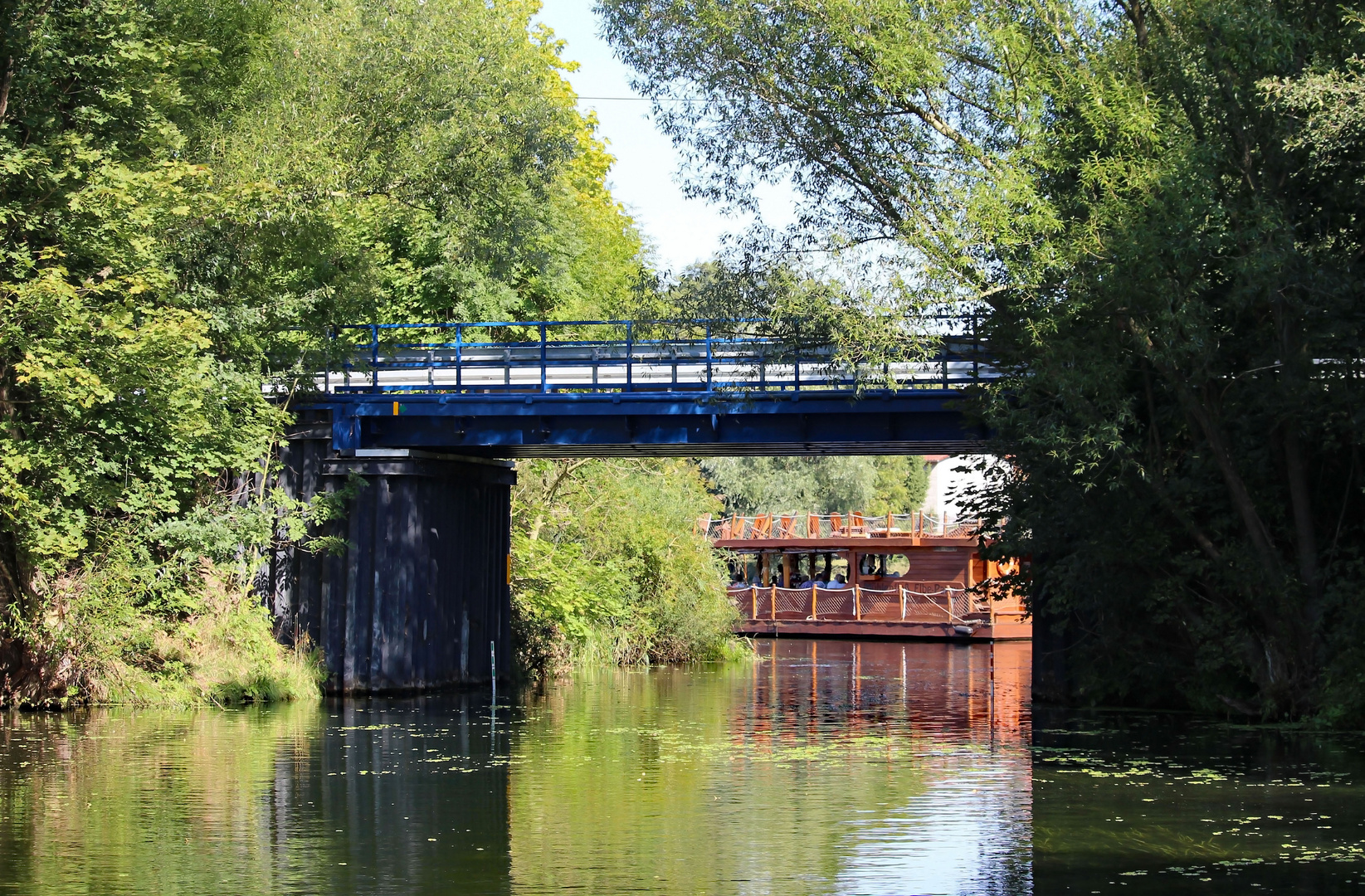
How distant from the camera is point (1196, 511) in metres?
26.3

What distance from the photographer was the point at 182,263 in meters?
28.5

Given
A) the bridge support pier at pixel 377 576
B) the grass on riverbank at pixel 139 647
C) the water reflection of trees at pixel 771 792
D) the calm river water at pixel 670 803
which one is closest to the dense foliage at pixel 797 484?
the bridge support pier at pixel 377 576

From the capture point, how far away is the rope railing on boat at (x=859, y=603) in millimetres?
61375

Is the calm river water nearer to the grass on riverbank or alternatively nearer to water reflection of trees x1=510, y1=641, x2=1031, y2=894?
water reflection of trees x1=510, y1=641, x2=1031, y2=894

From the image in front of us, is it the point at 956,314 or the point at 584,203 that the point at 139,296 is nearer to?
the point at 956,314

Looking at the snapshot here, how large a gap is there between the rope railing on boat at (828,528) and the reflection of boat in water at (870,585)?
0.16 ft

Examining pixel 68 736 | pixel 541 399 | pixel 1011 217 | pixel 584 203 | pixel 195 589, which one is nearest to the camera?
pixel 68 736

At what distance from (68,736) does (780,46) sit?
14769 mm

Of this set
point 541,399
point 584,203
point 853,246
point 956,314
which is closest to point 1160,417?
point 956,314

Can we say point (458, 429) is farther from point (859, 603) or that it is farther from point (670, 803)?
point (859, 603)

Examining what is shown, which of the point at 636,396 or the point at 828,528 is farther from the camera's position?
the point at 828,528

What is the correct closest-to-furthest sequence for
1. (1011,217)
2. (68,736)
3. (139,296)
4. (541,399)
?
1. (68,736)
2. (1011,217)
3. (139,296)
4. (541,399)

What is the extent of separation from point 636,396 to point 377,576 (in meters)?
6.04

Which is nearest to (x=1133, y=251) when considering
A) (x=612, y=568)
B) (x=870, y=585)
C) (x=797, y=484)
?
(x=612, y=568)
